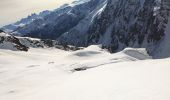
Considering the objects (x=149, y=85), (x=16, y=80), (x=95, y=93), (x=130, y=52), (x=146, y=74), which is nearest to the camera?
(x=149, y=85)

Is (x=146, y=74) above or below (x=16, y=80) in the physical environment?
above

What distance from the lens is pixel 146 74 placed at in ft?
67.9

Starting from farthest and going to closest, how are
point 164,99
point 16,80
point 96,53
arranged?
point 96,53, point 16,80, point 164,99

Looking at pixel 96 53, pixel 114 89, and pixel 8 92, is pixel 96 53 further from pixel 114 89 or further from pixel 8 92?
pixel 114 89

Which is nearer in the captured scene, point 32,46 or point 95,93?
point 95,93

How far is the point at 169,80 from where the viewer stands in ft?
54.7

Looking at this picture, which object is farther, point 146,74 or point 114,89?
point 146,74

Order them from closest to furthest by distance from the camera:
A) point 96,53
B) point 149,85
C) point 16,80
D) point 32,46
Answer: point 149,85 < point 16,80 < point 96,53 < point 32,46

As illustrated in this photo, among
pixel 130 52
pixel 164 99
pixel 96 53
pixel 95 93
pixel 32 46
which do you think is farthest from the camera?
pixel 32 46

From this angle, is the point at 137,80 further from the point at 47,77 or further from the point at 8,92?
the point at 47,77

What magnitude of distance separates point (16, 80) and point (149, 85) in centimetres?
2044

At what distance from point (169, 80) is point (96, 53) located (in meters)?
55.5

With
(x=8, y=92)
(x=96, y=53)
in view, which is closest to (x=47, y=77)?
(x=8, y=92)

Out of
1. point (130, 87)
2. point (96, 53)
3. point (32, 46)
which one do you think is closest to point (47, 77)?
point (130, 87)
